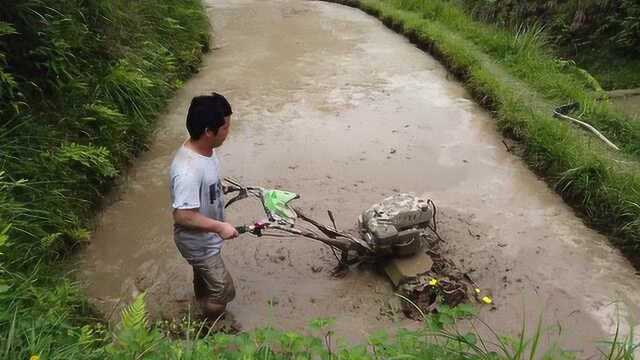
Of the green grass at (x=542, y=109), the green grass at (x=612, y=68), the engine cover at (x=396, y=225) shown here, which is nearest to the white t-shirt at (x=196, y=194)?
the engine cover at (x=396, y=225)

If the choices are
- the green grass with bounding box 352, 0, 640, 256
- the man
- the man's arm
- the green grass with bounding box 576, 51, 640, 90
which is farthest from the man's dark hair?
the green grass with bounding box 576, 51, 640, 90

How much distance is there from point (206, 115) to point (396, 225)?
1608 mm

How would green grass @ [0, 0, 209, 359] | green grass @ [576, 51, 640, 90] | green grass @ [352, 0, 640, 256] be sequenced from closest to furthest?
green grass @ [0, 0, 209, 359] → green grass @ [352, 0, 640, 256] → green grass @ [576, 51, 640, 90]

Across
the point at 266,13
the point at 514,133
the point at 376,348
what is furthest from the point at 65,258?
the point at 266,13

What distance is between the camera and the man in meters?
3.15

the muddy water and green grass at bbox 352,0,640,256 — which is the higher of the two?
green grass at bbox 352,0,640,256

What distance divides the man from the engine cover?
1.07 m

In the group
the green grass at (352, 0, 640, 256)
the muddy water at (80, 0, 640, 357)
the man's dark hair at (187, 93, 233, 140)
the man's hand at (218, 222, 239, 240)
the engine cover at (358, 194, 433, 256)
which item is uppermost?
the man's dark hair at (187, 93, 233, 140)

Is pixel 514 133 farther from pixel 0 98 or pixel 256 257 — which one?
pixel 0 98

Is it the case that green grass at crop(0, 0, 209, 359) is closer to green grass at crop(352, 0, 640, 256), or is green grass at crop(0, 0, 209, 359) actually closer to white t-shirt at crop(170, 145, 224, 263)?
white t-shirt at crop(170, 145, 224, 263)

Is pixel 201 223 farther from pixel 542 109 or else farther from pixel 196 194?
pixel 542 109

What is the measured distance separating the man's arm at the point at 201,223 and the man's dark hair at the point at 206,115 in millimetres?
446

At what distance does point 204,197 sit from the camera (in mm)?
3305

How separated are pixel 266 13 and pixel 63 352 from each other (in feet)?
39.2
